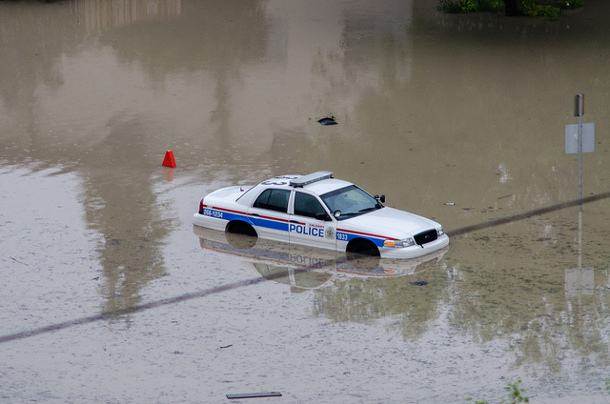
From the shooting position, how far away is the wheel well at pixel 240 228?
17156 millimetres

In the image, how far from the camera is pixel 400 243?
51.2ft

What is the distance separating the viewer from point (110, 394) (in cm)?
1138

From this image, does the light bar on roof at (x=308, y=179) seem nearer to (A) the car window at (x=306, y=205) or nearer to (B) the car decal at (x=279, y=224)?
(A) the car window at (x=306, y=205)

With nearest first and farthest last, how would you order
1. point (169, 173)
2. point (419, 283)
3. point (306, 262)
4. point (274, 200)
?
point (419, 283)
point (306, 262)
point (274, 200)
point (169, 173)

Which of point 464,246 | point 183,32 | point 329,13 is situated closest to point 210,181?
point 464,246

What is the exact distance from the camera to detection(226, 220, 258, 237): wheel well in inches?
675

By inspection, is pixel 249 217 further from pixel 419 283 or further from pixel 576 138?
pixel 576 138

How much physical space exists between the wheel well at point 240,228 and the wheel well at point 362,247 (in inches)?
79.0

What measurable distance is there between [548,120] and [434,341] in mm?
14069

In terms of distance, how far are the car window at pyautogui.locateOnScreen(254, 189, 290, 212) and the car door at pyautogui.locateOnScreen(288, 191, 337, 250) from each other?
0.20 metres

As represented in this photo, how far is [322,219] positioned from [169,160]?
22.9 feet

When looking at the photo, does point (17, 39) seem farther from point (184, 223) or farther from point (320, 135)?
point (184, 223)

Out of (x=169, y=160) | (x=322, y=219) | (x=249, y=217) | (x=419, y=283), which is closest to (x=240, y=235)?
(x=249, y=217)

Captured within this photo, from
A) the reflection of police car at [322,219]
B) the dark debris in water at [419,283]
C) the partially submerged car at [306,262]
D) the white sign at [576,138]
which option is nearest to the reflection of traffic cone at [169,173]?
the reflection of police car at [322,219]
